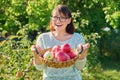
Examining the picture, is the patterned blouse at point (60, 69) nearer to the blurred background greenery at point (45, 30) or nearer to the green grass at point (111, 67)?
the blurred background greenery at point (45, 30)

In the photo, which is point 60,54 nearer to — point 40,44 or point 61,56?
point 61,56

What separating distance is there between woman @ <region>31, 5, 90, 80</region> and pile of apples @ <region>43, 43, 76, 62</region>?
3.1 inches

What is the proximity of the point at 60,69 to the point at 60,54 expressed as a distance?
13 cm

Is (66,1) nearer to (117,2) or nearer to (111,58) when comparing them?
(117,2)

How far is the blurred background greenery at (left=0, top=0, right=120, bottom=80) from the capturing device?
19.4 ft

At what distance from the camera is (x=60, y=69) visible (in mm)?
3547

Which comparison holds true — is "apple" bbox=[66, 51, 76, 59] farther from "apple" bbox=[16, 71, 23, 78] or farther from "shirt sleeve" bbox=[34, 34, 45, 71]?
"apple" bbox=[16, 71, 23, 78]

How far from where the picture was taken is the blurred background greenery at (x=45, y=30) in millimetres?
5902

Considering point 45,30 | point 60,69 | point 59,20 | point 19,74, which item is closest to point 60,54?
point 60,69

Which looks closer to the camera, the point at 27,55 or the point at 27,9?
the point at 27,55

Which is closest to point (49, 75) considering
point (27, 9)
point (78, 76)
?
point (78, 76)

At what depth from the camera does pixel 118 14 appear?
371 inches

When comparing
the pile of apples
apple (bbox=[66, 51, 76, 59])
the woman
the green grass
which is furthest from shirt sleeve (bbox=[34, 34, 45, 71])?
the green grass

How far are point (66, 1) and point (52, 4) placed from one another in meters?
1.29
